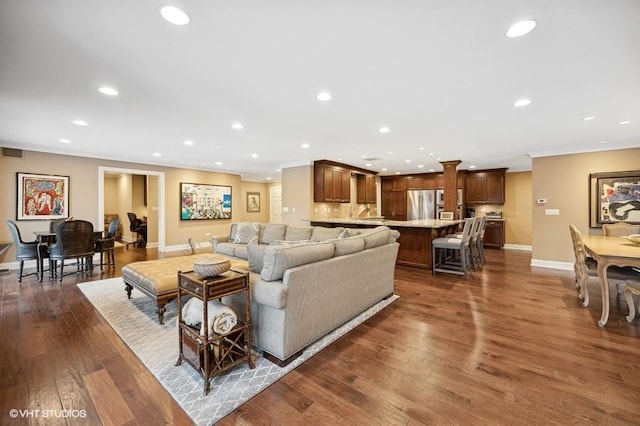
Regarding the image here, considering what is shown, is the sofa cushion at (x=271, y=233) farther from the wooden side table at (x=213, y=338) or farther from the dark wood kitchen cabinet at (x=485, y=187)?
the dark wood kitchen cabinet at (x=485, y=187)

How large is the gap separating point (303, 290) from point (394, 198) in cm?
839

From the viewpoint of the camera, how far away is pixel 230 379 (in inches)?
80.5

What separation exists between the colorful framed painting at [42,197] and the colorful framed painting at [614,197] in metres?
11.0

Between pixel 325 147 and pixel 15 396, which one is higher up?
pixel 325 147

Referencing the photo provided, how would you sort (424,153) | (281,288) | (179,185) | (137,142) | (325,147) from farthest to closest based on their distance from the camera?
(179,185) < (424,153) < (325,147) < (137,142) < (281,288)

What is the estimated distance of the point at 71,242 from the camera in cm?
472

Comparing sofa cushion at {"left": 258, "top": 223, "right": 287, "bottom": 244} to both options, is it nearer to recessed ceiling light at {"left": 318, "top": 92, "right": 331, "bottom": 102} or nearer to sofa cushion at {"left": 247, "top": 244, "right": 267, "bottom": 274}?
sofa cushion at {"left": 247, "top": 244, "right": 267, "bottom": 274}

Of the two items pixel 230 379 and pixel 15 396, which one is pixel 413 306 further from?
pixel 15 396

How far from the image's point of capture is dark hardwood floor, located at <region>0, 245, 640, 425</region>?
1.71m

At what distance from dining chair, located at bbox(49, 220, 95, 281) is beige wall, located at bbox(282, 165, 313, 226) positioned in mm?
4280

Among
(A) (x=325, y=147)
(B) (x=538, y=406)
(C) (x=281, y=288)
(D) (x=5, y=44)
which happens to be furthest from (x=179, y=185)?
(B) (x=538, y=406)

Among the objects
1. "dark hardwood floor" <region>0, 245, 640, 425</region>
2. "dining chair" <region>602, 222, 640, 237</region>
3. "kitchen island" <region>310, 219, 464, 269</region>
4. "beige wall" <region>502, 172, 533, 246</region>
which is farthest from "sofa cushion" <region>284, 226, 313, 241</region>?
"beige wall" <region>502, 172, 533, 246</region>

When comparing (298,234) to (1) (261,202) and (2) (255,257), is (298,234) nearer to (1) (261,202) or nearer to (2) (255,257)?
(2) (255,257)

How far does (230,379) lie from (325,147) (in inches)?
170
